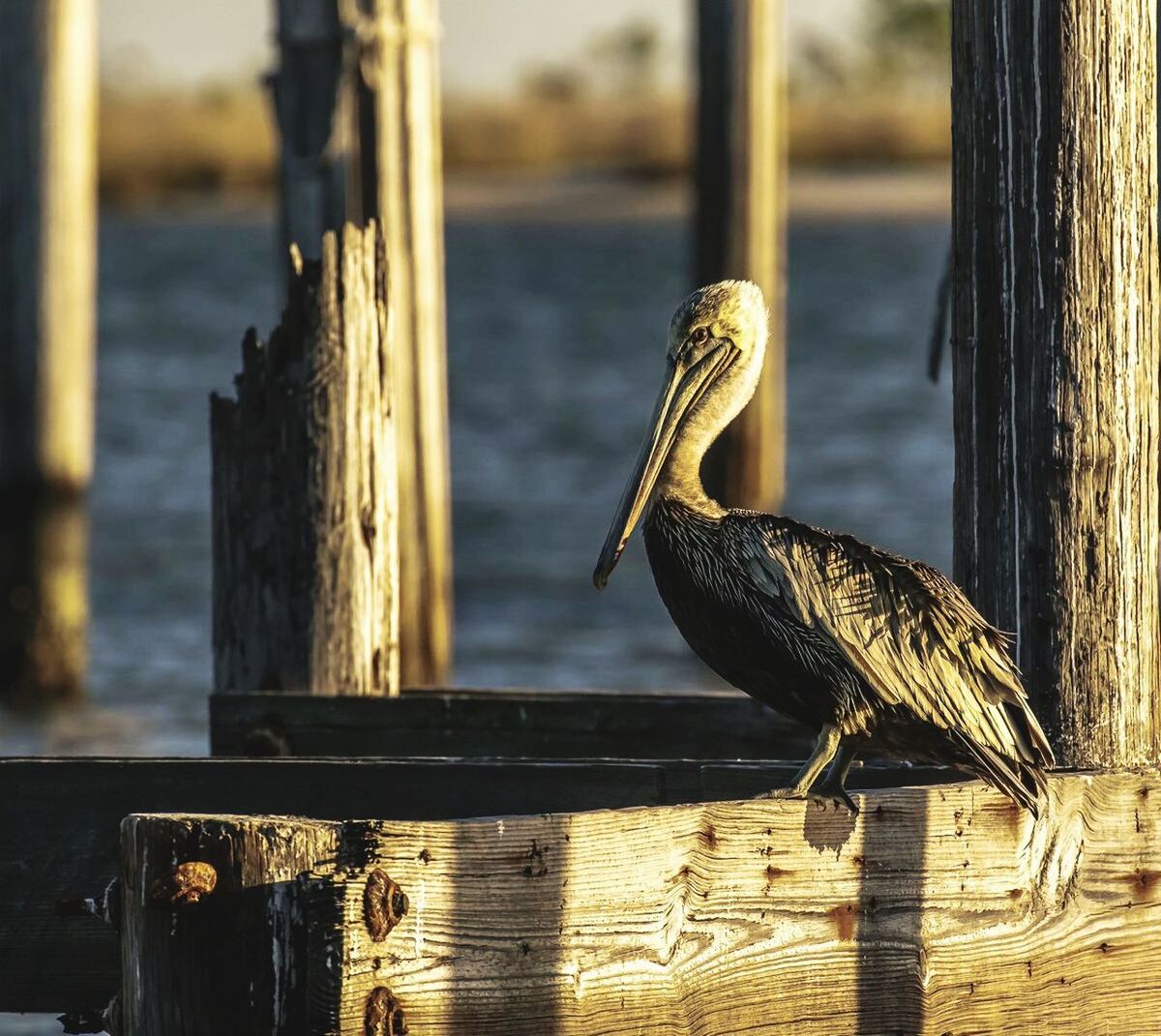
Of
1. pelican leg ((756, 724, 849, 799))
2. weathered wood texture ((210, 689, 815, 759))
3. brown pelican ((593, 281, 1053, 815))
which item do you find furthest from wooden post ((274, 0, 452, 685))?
pelican leg ((756, 724, 849, 799))

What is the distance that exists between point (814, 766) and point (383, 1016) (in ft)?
3.50

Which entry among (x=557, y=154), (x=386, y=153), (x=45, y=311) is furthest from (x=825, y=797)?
(x=557, y=154)

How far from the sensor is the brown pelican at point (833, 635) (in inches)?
153

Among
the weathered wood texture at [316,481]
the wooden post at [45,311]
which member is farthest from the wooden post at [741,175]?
the weathered wood texture at [316,481]

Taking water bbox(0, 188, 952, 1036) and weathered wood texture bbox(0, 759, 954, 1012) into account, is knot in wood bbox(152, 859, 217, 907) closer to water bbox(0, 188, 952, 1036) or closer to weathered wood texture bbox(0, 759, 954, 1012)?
weathered wood texture bbox(0, 759, 954, 1012)

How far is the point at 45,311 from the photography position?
1075 cm

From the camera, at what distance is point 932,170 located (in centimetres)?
5556

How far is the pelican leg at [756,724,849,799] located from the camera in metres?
3.88

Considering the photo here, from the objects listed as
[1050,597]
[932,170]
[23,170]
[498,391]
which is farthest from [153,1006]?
[932,170]

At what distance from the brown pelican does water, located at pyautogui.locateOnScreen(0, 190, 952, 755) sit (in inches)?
214

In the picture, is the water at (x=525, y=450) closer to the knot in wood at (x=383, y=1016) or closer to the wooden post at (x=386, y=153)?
the wooden post at (x=386, y=153)

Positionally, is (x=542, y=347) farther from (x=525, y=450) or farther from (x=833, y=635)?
(x=833, y=635)

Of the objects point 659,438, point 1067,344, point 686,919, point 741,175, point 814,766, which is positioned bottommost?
point 686,919

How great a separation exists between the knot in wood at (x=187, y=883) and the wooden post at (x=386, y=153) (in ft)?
14.5
